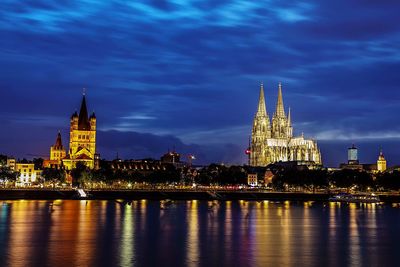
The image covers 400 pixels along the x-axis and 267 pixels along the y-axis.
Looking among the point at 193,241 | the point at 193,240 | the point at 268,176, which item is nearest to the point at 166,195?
the point at 268,176

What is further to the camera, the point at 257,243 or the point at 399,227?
the point at 399,227

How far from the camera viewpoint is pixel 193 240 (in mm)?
56125

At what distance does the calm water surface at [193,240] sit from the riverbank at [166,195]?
134 ft

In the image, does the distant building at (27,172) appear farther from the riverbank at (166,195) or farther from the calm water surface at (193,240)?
the calm water surface at (193,240)

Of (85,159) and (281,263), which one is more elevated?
(85,159)

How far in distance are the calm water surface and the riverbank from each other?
40.7 m

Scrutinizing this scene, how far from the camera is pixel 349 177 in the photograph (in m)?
159

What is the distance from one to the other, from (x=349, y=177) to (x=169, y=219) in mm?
90811

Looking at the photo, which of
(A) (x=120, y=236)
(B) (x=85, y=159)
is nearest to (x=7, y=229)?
(A) (x=120, y=236)

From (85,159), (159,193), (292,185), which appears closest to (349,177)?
(292,185)

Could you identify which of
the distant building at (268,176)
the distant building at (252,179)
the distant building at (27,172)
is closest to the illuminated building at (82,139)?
the distant building at (27,172)

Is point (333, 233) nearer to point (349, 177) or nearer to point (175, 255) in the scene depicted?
point (175, 255)

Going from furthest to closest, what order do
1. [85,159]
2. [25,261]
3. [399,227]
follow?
[85,159] → [399,227] → [25,261]

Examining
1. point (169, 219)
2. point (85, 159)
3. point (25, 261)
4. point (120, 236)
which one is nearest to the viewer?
point (25, 261)
